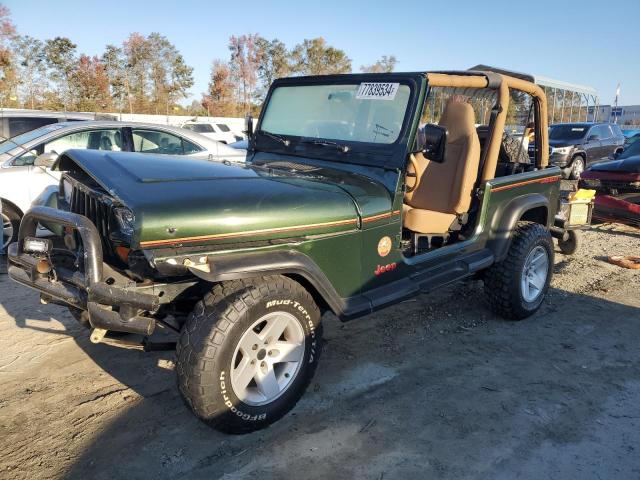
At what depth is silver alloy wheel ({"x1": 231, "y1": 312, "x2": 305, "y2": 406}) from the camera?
2684 mm

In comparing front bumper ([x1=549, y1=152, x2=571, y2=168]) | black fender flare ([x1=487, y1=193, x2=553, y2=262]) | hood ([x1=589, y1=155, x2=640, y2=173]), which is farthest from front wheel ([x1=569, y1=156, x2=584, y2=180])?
black fender flare ([x1=487, y1=193, x2=553, y2=262])

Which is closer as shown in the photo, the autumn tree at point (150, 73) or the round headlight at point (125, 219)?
the round headlight at point (125, 219)

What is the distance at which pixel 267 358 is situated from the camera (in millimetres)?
2822

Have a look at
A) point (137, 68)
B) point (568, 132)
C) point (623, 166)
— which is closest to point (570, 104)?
point (568, 132)

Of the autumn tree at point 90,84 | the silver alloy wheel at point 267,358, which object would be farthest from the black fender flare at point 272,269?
the autumn tree at point 90,84

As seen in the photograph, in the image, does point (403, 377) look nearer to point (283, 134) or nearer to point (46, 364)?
point (283, 134)

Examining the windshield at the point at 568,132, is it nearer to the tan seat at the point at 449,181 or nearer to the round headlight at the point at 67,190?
the tan seat at the point at 449,181

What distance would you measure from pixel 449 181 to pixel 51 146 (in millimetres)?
4795

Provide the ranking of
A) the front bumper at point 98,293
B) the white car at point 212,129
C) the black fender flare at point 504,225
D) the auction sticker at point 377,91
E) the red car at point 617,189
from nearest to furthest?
the front bumper at point 98,293 < the auction sticker at point 377,91 < the black fender flare at point 504,225 < the red car at point 617,189 < the white car at point 212,129

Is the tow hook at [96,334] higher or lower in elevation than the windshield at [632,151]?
lower

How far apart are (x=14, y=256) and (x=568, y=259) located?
6.11 meters

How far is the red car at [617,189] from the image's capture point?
25.1 ft

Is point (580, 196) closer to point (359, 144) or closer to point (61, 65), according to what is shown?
point (359, 144)

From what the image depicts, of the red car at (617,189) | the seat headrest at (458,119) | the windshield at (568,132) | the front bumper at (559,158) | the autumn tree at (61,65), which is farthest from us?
the autumn tree at (61,65)
